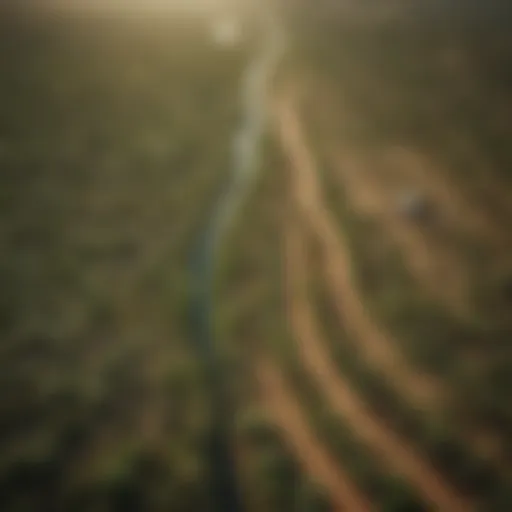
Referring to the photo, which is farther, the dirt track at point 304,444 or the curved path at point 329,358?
the curved path at point 329,358

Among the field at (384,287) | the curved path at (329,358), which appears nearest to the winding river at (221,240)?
the field at (384,287)

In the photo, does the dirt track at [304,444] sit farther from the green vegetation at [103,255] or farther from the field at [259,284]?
the green vegetation at [103,255]

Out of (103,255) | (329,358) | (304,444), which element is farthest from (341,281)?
(103,255)

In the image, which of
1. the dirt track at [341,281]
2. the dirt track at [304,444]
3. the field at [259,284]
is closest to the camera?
the dirt track at [304,444]

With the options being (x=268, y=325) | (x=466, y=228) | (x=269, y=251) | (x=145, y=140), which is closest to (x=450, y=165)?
(x=466, y=228)

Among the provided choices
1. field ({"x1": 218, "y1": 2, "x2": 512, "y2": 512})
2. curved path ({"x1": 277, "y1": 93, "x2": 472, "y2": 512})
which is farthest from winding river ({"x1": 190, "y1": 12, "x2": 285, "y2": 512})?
curved path ({"x1": 277, "y1": 93, "x2": 472, "y2": 512})

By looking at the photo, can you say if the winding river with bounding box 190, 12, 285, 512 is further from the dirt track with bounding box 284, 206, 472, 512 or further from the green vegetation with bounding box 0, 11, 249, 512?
the dirt track with bounding box 284, 206, 472, 512
